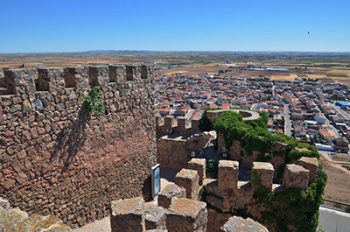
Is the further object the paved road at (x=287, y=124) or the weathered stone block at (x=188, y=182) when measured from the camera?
the paved road at (x=287, y=124)

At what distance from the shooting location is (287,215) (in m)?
6.97

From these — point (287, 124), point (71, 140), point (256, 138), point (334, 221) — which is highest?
point (71, 140)

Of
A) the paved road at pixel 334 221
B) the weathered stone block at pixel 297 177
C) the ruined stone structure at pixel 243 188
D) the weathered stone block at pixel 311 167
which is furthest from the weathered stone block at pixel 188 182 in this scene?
the paved road at pixel 334 221

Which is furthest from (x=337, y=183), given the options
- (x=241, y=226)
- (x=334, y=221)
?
(x=241, y=226)

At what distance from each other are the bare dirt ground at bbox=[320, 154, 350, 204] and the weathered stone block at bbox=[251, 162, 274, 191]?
664 inches

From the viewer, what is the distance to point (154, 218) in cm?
419

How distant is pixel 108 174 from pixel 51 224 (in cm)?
388

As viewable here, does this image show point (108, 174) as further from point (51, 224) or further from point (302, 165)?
point (302, 165)

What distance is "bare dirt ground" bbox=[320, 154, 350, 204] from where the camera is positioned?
21250mm

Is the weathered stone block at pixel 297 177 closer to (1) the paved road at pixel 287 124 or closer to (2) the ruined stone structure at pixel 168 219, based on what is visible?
(2) the ruined stone structure at pixel 168 219

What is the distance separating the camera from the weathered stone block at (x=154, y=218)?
4.13m

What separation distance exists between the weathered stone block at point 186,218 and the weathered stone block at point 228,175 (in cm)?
261

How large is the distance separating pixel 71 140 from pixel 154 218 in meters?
2.85

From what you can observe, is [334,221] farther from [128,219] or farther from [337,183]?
[337,183]
